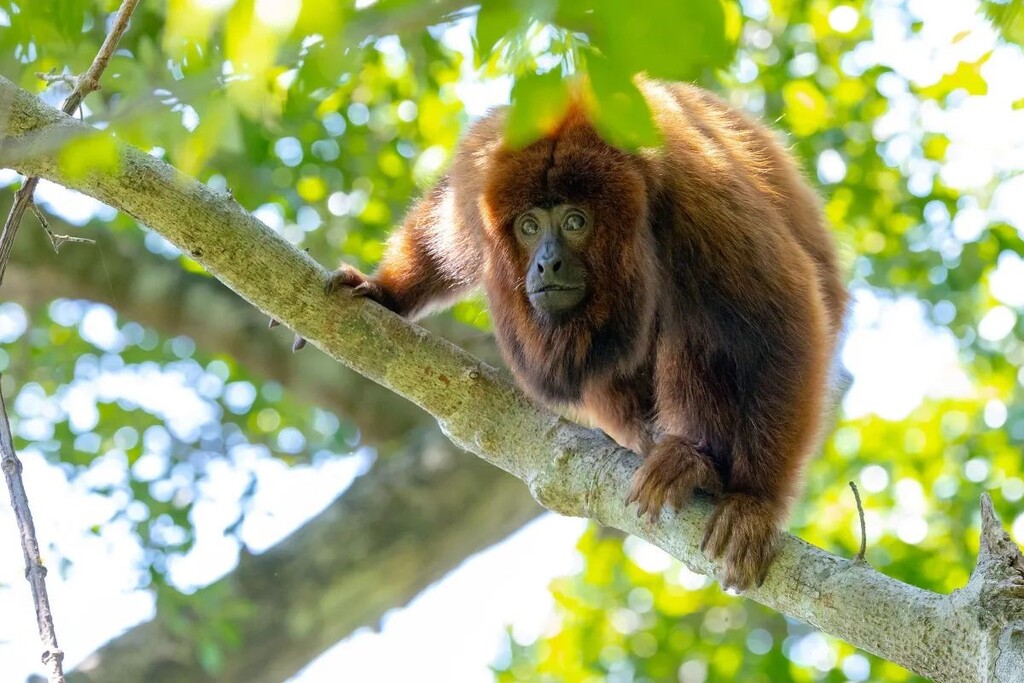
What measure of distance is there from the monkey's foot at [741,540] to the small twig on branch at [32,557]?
63.4 inches

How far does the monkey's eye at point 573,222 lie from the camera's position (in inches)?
141

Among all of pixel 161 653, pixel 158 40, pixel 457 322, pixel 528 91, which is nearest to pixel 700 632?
pixel 457 322

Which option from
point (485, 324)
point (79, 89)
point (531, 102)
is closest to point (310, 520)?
point (485, 324)

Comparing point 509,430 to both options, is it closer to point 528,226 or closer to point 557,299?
point 557,299

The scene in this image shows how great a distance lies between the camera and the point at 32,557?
2230 mm

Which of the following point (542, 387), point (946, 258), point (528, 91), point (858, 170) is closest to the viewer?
point (528, 91)

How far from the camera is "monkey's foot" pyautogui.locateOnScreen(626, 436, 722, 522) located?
3.01 m

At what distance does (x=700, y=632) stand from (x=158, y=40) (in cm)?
617

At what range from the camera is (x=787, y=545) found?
9.23 ft

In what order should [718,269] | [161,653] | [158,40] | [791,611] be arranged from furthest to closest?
[161,653] → [158,40] → [718,269] → [791,611]

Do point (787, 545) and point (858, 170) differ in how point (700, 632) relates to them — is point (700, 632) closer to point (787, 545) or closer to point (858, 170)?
point (858, 170)

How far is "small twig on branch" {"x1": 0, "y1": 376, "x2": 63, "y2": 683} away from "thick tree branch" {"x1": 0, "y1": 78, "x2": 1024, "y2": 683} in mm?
683

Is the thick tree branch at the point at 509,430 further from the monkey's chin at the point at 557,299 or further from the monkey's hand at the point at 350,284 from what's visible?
the monkey's chin at the point at 557,299

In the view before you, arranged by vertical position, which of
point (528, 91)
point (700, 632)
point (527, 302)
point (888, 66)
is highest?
point (528, 91)
